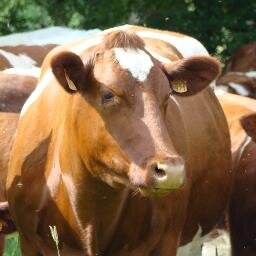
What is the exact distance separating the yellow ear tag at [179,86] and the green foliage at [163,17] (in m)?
6.49

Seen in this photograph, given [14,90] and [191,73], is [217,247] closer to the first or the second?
[14,90]

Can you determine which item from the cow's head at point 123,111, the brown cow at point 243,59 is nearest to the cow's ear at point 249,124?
the cow's head at point 123,111

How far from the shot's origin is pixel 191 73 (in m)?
6.13

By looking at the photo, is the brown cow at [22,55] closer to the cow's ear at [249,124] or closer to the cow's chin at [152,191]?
the cow's ear at [249,124]

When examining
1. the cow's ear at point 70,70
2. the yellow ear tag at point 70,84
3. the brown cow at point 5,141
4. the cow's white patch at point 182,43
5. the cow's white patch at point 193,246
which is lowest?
the cow's white patch at point 193,246

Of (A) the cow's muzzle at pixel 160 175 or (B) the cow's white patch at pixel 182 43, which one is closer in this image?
(A) the cow's muzzle at pixel 160 175

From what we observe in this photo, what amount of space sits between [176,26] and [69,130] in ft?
22.3

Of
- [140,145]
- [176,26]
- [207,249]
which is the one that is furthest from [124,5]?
[140,145]

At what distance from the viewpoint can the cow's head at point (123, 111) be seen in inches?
217

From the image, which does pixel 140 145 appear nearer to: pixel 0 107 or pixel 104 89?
pixel 104 89

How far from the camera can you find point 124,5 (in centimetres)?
1271

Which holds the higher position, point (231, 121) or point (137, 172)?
point (137, 172)

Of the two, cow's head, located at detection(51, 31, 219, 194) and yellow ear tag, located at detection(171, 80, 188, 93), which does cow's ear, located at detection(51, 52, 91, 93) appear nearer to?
cow's head, located at detection(51, 31, 219, 194)

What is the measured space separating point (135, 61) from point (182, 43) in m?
2.39
